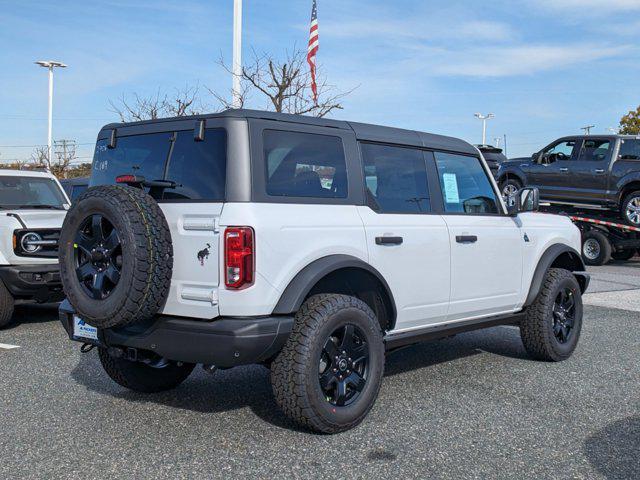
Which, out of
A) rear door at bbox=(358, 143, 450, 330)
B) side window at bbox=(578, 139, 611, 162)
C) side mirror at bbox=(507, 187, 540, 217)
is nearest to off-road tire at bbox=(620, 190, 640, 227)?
side window at bbox=(578, 139, 611, 162)

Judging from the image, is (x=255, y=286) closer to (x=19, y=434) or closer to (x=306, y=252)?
(x=306, y=252)

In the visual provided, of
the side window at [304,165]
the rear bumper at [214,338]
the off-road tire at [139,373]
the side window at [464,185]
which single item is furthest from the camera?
the side window at [464,185]

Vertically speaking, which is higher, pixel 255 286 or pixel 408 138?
pixel 408 138

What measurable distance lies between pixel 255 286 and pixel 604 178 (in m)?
13.1

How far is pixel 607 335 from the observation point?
7.82m

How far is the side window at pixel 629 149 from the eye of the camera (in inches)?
587

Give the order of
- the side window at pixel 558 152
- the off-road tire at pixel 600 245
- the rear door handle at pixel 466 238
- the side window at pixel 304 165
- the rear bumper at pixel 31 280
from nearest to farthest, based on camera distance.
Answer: the side window at pixel 304 165 < the rear door handle at pixel 466 238 < the rear bumper at pixel 31 280 < the side window at pixel 558 152 < the off-road tire at pixel 600 245

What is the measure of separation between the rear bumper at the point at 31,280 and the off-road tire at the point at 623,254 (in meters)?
14.4

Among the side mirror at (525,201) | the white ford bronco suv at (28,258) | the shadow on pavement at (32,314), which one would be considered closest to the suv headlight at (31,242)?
the white ford bronco suv at (28,258)

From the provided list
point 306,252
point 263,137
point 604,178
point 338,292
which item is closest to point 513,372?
point 338,292

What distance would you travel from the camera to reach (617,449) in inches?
165

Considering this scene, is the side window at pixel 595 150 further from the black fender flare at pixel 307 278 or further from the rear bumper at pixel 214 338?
the rear bumper at pixel 214 338

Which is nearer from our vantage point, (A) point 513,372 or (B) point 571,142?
(A) point 513,372

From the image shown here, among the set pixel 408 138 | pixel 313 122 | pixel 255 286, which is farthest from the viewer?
pixel 408 138
